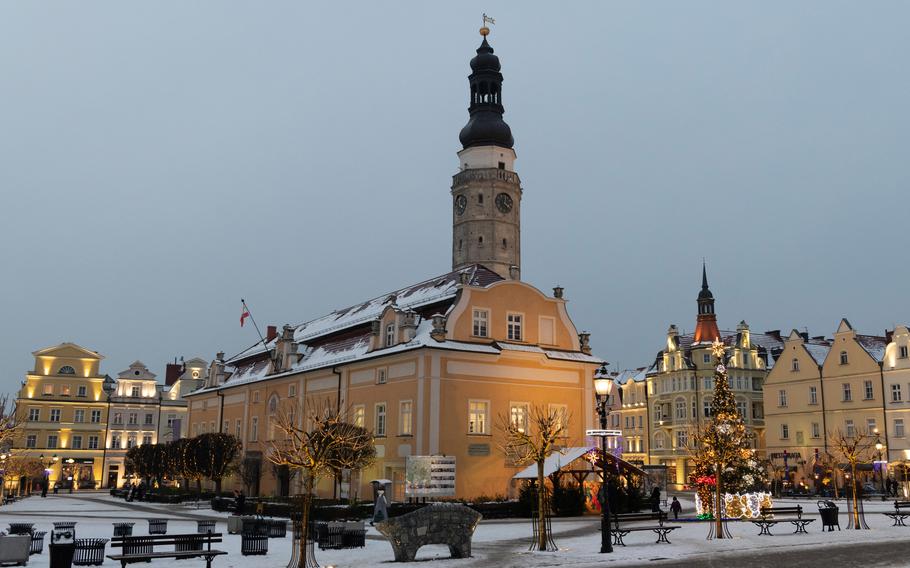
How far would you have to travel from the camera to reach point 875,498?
2222 inches

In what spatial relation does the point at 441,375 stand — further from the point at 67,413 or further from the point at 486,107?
the point at 67,413

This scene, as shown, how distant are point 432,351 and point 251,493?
22.1m

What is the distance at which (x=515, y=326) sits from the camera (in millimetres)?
45188

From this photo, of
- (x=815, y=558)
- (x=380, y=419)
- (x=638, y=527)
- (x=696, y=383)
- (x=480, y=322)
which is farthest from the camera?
(x=696, y=383)

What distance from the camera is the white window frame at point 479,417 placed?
42.3 metres

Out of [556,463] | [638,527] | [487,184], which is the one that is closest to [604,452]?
[638,527]

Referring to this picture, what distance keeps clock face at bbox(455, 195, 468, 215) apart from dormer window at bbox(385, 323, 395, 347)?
32.2m

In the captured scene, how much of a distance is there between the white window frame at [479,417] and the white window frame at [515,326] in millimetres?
4026

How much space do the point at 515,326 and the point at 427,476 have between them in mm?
10112

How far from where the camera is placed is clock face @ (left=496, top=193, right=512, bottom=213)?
75.6 metres

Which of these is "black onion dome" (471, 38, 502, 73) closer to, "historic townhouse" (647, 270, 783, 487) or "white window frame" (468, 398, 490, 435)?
"historic townhouse" (647, 270, 783, 487)

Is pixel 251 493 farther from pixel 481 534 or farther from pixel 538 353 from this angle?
pixel 481 534

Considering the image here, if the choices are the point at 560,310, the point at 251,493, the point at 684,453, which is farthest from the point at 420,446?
the point at 684,453

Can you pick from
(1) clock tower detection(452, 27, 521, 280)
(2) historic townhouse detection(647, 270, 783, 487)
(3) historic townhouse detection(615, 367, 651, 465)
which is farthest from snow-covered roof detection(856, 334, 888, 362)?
(1) clock tower detection(452, 27, 521, 280)
